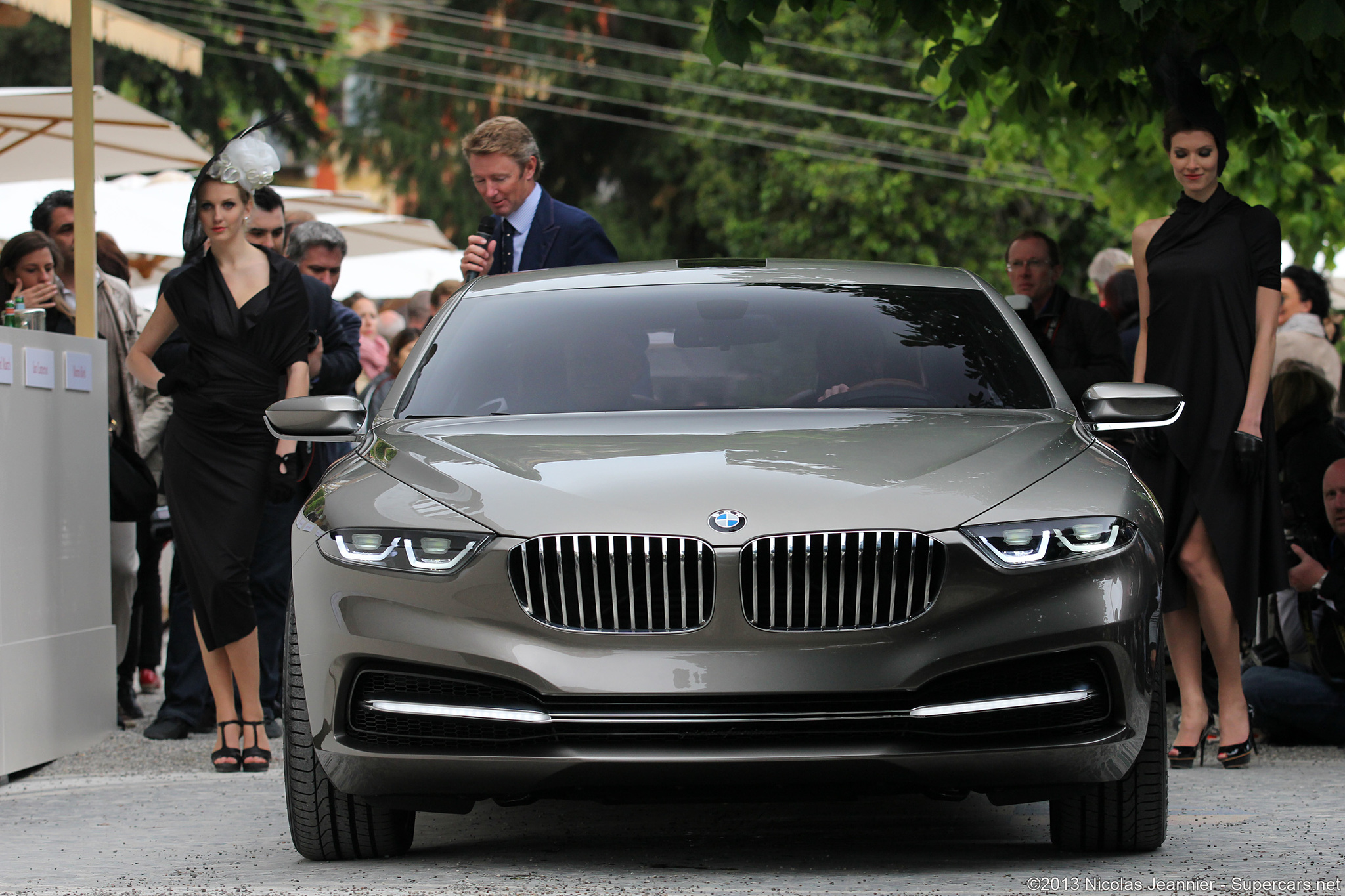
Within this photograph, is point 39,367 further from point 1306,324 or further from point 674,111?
point 674,111

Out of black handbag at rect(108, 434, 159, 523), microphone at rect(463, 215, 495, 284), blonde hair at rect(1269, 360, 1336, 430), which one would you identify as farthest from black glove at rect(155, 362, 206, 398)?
blonde hair at rect(1269, 360, 1336, 430)

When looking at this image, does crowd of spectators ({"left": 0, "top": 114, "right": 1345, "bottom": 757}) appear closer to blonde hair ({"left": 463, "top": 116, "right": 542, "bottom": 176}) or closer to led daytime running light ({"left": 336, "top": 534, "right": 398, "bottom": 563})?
blonde hair ({"left": 463, "top": 116, "right": 542, "bottom": 176})

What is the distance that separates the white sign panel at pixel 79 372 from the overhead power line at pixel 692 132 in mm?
30533

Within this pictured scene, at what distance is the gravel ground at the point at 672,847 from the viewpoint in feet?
13.9

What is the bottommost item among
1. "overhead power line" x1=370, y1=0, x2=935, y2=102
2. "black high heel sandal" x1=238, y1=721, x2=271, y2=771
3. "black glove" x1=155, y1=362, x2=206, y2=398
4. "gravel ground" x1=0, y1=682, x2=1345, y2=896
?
"black high heel sandal" x1=238, y1=721, x2=271, y2=771

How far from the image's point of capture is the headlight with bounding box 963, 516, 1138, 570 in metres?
4.14

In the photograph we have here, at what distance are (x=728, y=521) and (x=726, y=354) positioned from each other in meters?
1.29

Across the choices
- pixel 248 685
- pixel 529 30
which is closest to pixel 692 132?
pixel 529 30

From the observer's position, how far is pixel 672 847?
16.0 ft

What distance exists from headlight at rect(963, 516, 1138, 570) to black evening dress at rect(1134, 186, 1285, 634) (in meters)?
2.29

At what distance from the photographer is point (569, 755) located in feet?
13.6

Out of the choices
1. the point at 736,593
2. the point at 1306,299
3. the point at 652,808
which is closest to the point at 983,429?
the point at 736,593

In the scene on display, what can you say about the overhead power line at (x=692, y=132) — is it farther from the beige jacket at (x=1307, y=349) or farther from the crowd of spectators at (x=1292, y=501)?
the crowd of spectators at (x=1292, y=501)

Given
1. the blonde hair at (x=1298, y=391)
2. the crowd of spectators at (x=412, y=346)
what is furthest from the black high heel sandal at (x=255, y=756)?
the blonde hair at (x=1298, y=391)
